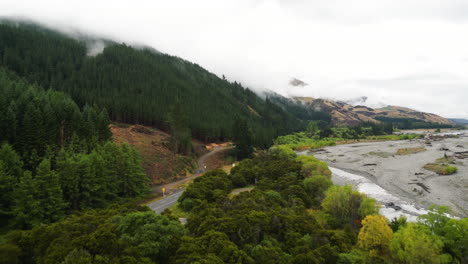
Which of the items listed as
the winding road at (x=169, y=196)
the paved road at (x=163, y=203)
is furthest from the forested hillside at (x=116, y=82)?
the paved road at (x=163, y=203)

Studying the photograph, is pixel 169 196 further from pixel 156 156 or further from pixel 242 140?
pixel 242 140

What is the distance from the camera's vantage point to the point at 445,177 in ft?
251

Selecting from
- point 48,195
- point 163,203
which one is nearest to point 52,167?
point 48,195

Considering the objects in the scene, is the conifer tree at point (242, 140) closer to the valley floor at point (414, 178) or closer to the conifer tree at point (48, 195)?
the valley floor at point (414, 178)

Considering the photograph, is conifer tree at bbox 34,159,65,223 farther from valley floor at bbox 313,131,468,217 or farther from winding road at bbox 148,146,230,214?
valley floor at bbox 313,131,468,217

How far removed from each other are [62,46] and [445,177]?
8896 inches

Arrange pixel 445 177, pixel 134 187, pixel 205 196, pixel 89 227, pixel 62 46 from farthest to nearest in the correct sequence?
pixel 62 46 < pixel 445 177 < pixel 134 187 < pixel 205 196 < pixel 89 227

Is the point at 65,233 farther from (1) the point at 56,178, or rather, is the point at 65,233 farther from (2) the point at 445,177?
(2) the point at 445,177

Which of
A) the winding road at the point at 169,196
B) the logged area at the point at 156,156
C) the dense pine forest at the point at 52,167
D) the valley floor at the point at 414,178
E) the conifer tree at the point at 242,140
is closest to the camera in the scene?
the dense pine forest at the point at 52,167

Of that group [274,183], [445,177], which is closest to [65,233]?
[274,183]

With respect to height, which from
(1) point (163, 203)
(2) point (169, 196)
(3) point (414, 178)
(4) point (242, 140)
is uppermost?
(4) point (242, 140)

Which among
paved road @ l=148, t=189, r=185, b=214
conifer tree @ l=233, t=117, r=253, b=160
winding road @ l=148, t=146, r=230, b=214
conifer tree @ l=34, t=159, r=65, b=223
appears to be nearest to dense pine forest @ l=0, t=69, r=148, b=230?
conifer tree @ l=34, t=159, r=65, b=223

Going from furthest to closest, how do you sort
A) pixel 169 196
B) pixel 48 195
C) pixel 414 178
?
pixel 414 178 < pixel 169 196 < pixel 48 195

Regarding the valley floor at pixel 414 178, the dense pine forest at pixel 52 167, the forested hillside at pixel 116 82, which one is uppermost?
the forested hillside at pixel 116 82
